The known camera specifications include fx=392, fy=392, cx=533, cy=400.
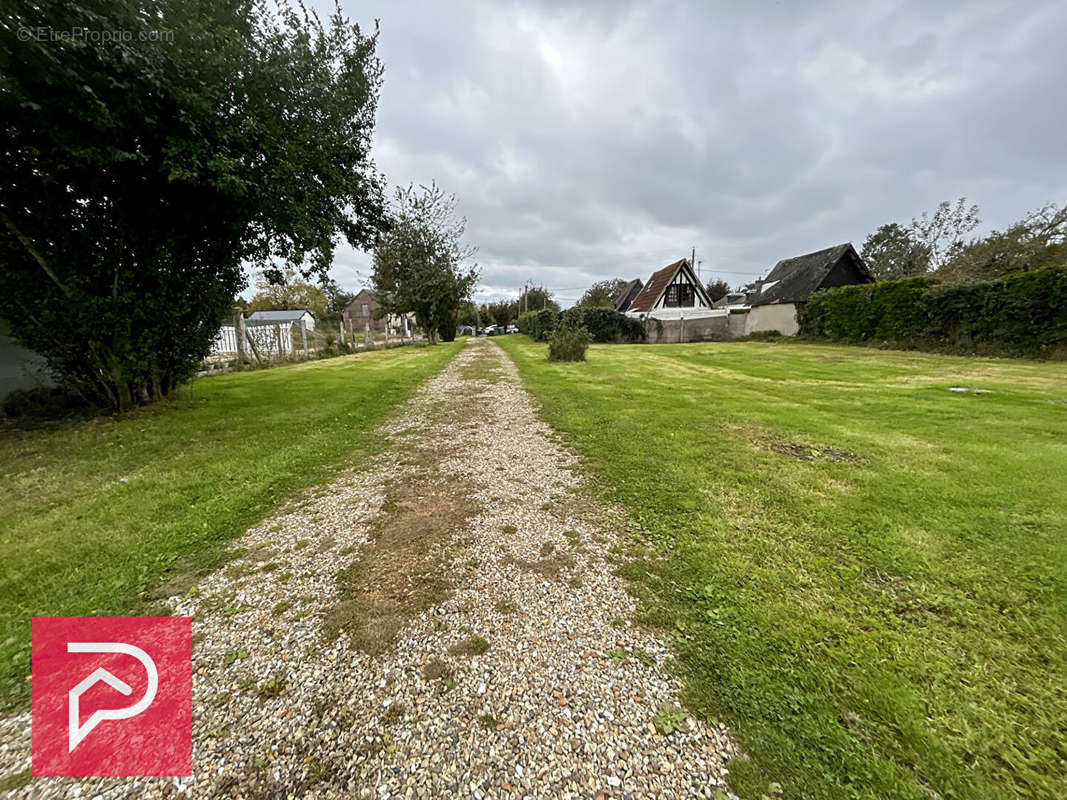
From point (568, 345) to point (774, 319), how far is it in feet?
54.1

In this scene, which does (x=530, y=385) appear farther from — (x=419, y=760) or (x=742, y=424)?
(x=419, y=760)

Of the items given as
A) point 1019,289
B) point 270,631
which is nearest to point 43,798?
point 270,631

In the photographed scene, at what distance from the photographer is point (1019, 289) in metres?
12.6

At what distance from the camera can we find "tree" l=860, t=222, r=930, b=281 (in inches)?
1195

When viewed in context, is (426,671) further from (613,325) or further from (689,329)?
(689,329)

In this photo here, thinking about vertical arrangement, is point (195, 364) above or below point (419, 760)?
above

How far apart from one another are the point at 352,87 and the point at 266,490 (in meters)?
7.60

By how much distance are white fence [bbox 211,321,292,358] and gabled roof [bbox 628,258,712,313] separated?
2599cm

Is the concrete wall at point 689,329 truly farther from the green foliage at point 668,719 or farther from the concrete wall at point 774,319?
the green foliage at point 668,719

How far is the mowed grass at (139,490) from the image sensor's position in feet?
7.70

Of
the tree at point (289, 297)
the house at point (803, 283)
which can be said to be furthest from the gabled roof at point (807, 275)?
the tree at point (289, 297)

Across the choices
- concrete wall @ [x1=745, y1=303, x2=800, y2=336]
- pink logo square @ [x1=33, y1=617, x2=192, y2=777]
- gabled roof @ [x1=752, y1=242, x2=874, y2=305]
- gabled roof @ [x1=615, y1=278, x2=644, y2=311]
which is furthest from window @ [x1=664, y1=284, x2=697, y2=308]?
pink logo square @ [x1=33, y1=617, x2=192, y2=777]

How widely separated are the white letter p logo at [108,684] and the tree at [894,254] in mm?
37006

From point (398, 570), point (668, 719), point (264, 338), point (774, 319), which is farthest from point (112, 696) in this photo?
point (774, 319)
